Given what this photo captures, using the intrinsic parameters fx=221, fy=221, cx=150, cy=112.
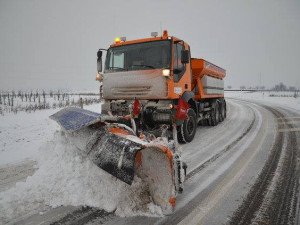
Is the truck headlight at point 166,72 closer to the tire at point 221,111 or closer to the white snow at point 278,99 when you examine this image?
the tire at point 221,111

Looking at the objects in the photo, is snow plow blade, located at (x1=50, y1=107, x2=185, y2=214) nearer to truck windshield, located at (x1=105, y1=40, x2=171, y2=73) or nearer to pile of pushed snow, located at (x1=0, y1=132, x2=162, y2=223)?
pile of pushed snow, located at (x1=0, y1=132, x2=162, y2=223)

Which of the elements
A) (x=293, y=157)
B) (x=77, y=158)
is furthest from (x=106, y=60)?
(x=293, y=157)

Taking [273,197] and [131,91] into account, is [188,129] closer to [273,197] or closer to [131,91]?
[131,91]

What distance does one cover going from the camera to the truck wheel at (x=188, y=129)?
6141 mm

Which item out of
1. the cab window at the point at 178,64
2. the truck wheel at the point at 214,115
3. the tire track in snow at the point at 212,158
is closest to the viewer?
the tire track in snow at the point at 212,158

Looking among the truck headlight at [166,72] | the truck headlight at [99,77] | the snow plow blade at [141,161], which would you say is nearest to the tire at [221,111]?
the truck headlight at [166,72]

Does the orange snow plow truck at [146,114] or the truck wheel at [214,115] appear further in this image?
the truck wheel at [214,115]

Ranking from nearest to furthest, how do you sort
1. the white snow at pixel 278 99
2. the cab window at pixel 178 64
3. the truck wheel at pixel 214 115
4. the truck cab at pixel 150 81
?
the truck cab at pixel 150 81 → the cab window at pixel 178 64 → the truck wheel at pixel 214 115 → the white snow at pixel 278 99

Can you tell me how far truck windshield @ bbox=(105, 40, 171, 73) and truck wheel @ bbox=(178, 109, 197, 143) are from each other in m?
1.77

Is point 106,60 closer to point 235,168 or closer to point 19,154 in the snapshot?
point 19,154

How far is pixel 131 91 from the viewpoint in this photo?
223 inches

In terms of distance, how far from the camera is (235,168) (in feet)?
13.6

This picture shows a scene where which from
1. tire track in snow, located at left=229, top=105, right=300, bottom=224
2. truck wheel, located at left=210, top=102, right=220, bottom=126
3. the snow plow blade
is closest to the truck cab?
tire track in snow, located at left=229, top=105, right=300, bottom=224

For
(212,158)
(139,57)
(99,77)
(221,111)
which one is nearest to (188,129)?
(212,158)
